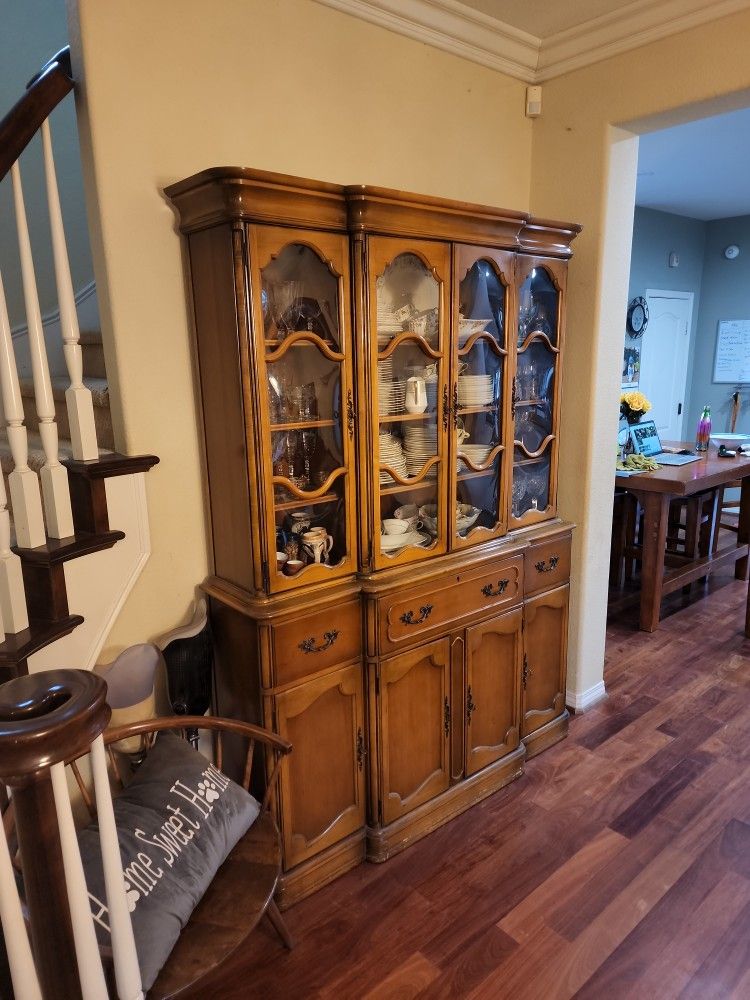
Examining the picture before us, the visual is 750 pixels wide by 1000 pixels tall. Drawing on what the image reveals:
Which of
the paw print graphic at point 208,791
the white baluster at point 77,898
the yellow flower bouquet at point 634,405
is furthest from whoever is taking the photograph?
the yellow flower bouquet at point 634,405

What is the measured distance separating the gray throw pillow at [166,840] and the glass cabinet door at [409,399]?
76 cm

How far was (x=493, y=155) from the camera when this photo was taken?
261 cm

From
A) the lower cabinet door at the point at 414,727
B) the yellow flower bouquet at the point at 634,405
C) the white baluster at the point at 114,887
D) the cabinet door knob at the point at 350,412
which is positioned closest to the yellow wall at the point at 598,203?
the lower cabinet door at the point at 414,727

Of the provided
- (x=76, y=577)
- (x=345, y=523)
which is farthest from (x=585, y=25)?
(x=76, y=577)

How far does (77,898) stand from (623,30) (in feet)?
9.52

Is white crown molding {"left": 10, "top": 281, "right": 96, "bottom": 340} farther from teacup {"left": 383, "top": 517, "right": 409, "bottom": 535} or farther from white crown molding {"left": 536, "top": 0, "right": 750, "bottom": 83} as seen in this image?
white crown molding {"left": 536, "top": 0, "right": 750, "bottom": 83}

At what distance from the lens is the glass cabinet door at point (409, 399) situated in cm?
197

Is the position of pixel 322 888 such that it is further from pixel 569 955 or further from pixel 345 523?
pixel 345 523

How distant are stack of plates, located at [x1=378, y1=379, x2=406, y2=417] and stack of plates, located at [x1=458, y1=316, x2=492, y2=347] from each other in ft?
0.87

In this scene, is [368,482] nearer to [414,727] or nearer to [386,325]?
[386,325]

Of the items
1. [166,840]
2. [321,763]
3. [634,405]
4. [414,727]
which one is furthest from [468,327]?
[634,405]

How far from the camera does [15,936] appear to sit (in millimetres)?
821

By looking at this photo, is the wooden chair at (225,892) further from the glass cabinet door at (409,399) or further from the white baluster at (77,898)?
the glass cabinet door at (409,399)

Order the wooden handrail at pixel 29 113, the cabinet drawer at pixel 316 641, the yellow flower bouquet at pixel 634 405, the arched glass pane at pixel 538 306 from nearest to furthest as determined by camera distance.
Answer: the wooden handrail at pixel 29 113 < the cabinet drawer at pixel 316 641 < the arched glass pane at pixel 538 306 < the yellow flower bouquet at pixel 634 405
